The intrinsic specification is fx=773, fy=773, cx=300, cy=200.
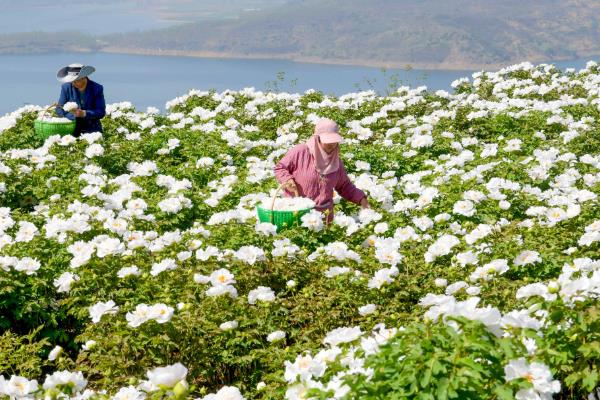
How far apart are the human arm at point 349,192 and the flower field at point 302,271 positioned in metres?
A: 0.21

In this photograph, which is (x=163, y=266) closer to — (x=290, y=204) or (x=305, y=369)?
(x=290, y=204)

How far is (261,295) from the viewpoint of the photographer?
457cm

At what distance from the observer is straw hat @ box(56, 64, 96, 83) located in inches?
363

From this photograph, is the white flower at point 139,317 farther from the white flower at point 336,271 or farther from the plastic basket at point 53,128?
the plastic basket at point 53,128

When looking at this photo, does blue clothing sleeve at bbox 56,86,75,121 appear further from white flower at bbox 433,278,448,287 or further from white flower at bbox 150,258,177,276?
white flower at bbox 433,278,448,287

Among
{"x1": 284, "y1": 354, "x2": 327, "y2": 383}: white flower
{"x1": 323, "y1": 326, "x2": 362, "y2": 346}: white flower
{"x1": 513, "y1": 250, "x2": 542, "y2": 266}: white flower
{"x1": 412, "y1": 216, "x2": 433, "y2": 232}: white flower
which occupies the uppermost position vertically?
{"x1": 323, "y1": 326, "x2": 362, "y2": 346}: white flower

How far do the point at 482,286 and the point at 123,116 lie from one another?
24.8 feet

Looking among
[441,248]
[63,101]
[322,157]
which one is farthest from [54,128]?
[441,248]

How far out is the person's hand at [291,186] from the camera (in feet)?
20.6

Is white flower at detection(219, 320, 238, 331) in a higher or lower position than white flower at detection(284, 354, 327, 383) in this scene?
lower

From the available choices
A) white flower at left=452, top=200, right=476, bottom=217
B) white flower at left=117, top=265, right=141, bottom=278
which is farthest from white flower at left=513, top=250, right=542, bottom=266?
white flower at left=117, top=265, right=141, bottom=278

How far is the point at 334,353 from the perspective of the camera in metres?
3.30

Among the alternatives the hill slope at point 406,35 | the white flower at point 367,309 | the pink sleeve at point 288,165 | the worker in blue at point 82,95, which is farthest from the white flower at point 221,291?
the hill slope at point 406,35

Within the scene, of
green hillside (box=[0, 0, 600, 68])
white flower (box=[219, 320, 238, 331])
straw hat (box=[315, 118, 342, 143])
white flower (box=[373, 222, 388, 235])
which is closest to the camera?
white flower (box=[219, 320, 238, 331])
